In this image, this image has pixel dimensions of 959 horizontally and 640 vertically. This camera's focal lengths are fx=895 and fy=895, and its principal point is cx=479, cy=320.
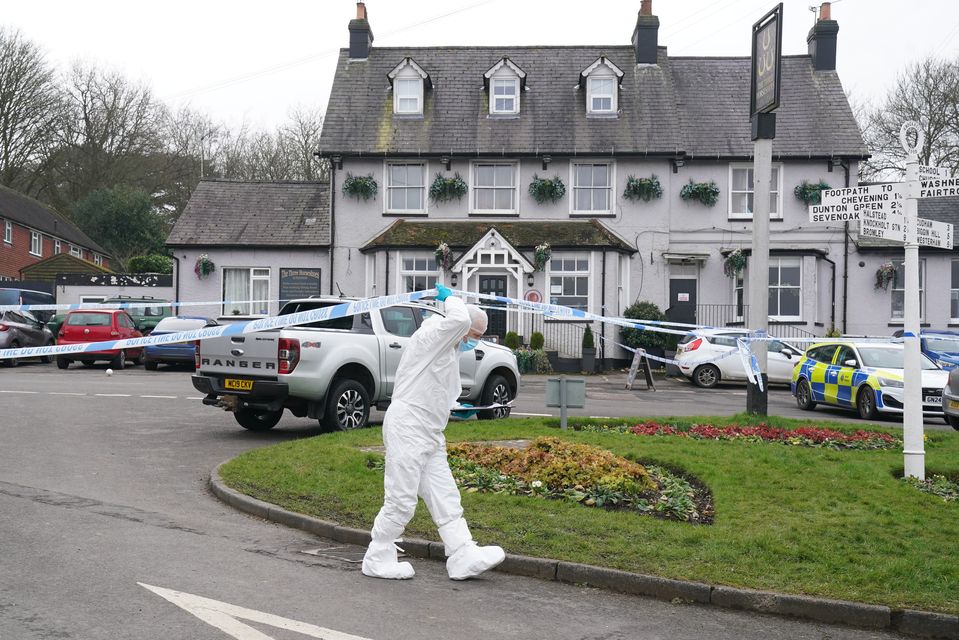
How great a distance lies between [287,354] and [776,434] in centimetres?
662

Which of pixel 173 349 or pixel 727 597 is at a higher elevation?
pixel 173 349

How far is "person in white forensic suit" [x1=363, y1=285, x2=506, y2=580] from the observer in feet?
19.6

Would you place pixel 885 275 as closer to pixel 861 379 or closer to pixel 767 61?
pixel 861 379

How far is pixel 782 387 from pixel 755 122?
1239 centimetres

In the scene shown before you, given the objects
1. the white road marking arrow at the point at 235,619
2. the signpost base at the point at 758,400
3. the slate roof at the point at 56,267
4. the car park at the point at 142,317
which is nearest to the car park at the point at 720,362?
the signpost base at the point at 758,400

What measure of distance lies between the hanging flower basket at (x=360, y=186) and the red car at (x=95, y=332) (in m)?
8.31

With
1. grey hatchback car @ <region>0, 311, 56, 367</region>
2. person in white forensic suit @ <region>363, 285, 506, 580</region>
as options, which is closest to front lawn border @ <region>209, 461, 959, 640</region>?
person in white forensic suit @ <region>363, 285, 506, 580</region>

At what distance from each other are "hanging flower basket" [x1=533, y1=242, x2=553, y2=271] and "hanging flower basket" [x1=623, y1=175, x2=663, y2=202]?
3554 mm

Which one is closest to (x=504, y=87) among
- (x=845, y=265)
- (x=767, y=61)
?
(x=845, y=265)

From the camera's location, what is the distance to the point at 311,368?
11.7 meters

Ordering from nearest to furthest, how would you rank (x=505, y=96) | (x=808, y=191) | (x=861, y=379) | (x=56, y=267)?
(x=861, y=379) < (x=808, y=191) < (x=505, y=96) < (x=56, y=267)

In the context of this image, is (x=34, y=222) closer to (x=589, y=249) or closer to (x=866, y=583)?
(x=589, y=249)

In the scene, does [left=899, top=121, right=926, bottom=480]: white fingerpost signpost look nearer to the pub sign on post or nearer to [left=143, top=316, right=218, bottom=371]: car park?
the pub sign on post

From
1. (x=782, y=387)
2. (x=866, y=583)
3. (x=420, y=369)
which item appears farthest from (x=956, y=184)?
(x=782, y=387)
